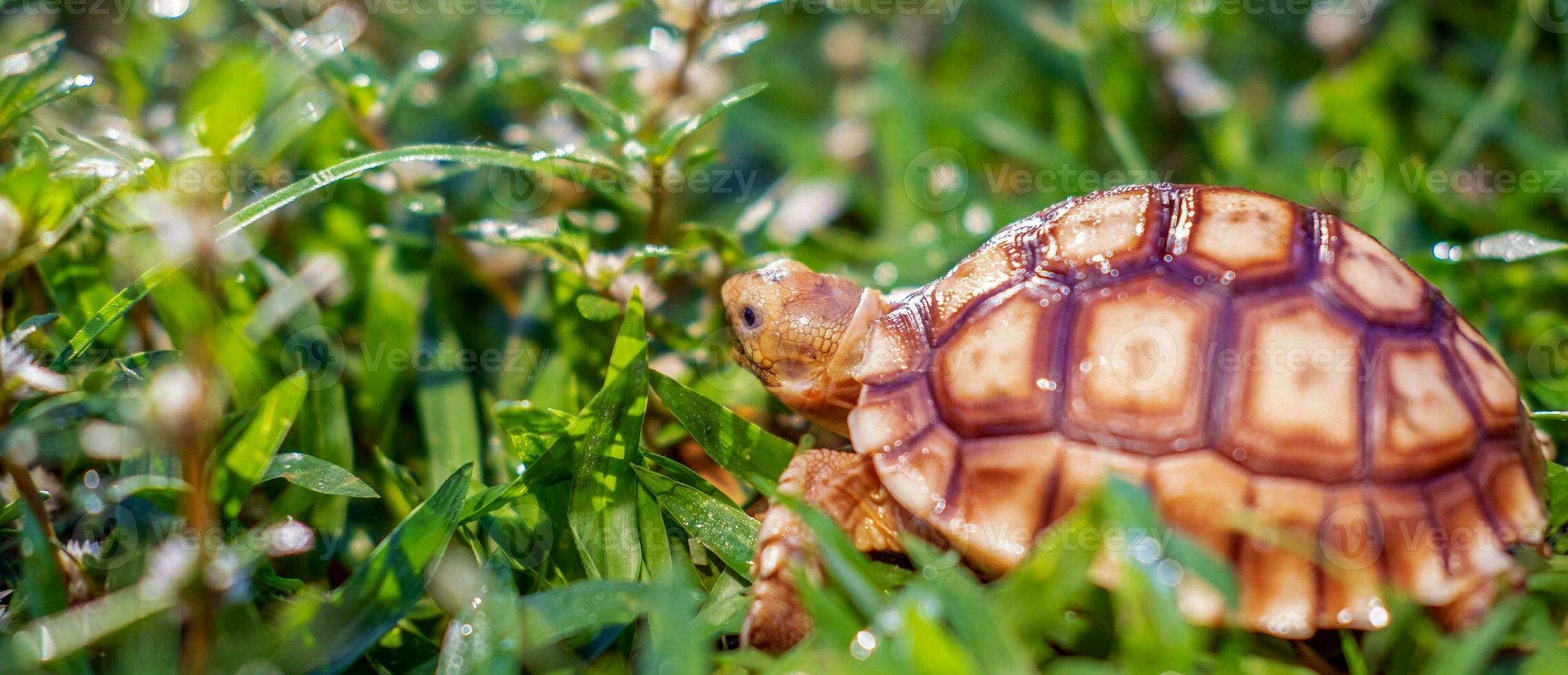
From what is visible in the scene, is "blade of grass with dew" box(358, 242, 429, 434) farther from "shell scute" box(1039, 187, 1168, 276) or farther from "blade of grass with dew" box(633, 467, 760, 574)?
"shell scute" box(1039, 187, 1168, 276)

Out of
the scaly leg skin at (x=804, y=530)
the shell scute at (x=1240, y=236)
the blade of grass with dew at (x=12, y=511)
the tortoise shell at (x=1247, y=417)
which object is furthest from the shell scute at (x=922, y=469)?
the blade of grass with dew at (x=12, y=511)

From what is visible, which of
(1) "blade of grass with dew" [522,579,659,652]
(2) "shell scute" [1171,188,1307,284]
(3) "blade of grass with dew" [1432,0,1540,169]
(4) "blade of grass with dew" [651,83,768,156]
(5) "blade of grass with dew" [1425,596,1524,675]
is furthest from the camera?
(3) "blade of grass with dew" [1432,0,1540,169]

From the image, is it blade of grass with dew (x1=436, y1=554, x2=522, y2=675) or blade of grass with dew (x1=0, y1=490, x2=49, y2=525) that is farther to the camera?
blade of grass with dew (x1=0, y1=490, x2=49, y2=525)

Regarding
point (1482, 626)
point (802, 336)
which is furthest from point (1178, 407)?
point (802, 336)

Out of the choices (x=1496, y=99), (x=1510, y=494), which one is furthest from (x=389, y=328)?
(x=1496, y=99)

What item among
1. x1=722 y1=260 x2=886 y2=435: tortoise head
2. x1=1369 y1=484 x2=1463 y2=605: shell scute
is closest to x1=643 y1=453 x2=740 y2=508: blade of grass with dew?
x1=722 y1=260 x2=886 y2=435: tortoise head

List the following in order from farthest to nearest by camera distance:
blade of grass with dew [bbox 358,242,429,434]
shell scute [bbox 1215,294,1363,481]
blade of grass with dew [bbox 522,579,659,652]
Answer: blade of grass with dew [bbox 358,242,429,434] < shell scute [bbox 1215,294,1363,481] < blade of grass with dew [bbox 522,579,659,652]

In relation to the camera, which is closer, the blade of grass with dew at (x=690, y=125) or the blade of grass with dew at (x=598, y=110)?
the blade of grass with dew at (x=690, y=125)

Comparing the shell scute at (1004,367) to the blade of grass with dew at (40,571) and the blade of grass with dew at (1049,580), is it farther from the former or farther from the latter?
the blade of grass with dew at (40,571)
